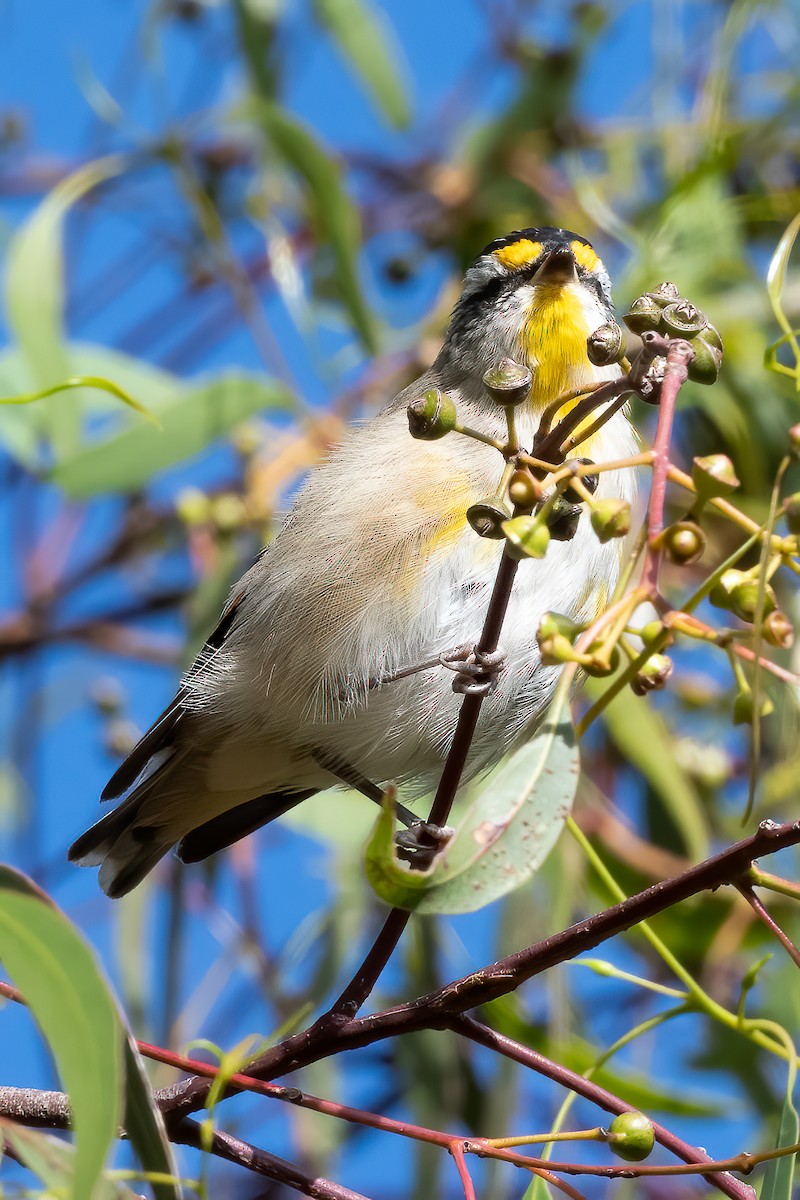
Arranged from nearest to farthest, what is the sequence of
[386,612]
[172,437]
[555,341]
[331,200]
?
[386,612] → [555,341] → [172,437] → [331,200]

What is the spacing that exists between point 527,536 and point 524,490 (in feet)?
0.24

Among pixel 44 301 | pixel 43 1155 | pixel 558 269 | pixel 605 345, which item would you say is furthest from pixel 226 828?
pixel 605 345

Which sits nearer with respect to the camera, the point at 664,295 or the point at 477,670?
the point at 664,295

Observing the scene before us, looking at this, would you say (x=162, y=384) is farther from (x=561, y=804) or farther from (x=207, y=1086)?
(x=561, y=804)

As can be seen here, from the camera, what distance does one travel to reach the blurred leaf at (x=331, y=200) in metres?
3.52

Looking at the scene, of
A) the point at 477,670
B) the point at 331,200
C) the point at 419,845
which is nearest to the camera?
the point at 477,670

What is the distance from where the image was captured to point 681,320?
1.38 m

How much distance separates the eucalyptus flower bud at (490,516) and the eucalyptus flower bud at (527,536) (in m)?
0.07

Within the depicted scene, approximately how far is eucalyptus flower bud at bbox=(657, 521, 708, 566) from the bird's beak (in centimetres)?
169

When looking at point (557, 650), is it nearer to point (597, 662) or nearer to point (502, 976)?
point (597, 662)

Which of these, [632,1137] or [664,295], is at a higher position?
[664,295]

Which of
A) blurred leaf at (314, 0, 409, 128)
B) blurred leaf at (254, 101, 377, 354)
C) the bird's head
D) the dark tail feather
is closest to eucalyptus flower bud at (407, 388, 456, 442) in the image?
the bird's head

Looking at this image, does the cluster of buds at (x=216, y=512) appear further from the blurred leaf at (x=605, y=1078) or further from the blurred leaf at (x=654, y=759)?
the blurred leaf at (x=605, y=1078)

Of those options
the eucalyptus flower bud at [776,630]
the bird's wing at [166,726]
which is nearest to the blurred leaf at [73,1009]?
the eucalyptus flower bud at [776,630]
